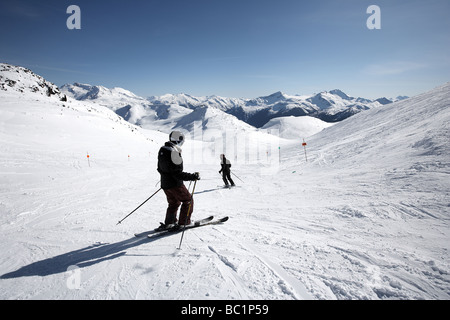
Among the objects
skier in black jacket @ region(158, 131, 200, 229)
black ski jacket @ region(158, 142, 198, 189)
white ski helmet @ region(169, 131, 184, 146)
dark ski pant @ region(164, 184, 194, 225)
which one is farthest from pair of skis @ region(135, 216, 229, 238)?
white ski helmet @ region(169, 131, 184, 146)

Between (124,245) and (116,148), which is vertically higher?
(116,148)

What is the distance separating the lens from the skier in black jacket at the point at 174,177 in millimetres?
5062

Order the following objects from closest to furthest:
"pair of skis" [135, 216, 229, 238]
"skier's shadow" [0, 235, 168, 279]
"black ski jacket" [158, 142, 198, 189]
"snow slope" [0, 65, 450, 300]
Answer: "snow slope" [0, 65, 450, 300] → "skier's shadow" [0, 235, 168, 279] → "black ski jacket" [158, 142, 198, 189] → "pair of skis" [135, 216, 229, 238]

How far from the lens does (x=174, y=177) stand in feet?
16.9

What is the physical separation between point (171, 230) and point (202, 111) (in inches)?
7417

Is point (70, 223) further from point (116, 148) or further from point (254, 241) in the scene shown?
point (116, 148)

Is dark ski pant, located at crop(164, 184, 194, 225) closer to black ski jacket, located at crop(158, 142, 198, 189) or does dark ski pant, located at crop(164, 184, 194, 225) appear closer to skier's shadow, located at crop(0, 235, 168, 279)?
black ski jacket, located at crop(158, 142, 198, 189)

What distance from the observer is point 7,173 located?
43.3 ft

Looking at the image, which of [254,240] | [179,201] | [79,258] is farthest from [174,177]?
[79,258]

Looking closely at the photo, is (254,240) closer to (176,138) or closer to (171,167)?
(171,167)

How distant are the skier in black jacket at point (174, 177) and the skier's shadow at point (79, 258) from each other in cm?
86

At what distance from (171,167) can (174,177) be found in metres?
0.27

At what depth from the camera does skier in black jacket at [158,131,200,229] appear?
5.06 metres
